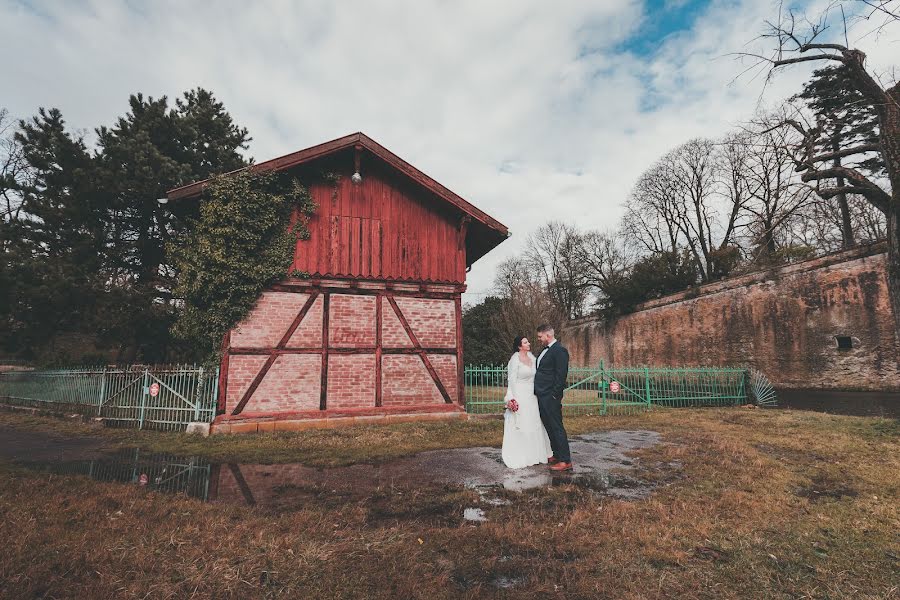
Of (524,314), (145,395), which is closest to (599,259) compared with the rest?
(524,314)

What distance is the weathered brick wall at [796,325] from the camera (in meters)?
14.2

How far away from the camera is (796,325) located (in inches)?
640

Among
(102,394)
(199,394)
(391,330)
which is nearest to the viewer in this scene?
(199,394)

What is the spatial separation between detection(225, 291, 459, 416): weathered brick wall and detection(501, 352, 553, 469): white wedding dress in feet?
15.9

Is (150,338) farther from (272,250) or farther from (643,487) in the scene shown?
(643,487)

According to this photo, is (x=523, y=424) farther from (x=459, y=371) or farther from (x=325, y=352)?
(x=325, y=352)

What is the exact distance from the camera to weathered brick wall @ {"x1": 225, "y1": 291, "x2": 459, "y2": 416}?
30.6ft

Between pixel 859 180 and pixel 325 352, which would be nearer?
pixel 859 180

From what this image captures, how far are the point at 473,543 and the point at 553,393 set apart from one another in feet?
9.24

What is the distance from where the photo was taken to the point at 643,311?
2397cm

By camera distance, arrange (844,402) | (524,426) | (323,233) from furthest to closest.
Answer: (844,402), (323,233), (524,426)

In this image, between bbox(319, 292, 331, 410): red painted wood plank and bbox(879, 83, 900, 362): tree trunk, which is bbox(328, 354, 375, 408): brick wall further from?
bbox(879, 83, 900, 362): tree trunk

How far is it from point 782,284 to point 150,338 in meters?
25.2

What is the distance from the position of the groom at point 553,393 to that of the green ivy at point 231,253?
21.5 feet
